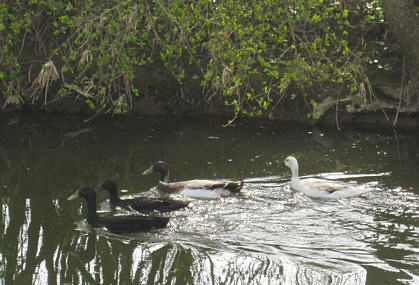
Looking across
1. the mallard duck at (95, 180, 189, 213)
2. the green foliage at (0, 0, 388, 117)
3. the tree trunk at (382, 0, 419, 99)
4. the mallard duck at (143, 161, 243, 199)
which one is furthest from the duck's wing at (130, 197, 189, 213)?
the tree trunk at (382, 0, 419, 99)

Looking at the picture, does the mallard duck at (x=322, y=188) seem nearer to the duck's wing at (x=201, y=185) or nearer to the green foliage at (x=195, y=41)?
the duck's wing at (x=201, y=185)

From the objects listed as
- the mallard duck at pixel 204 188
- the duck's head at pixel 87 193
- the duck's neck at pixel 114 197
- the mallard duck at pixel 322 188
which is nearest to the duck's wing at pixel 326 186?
the mallard duck at pixel 322 188

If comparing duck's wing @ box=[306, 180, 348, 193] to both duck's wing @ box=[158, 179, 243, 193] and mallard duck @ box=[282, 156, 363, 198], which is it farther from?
duck's wing @ box=[158, 179, 243, 193]

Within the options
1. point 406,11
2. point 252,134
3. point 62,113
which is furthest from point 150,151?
point 406,11

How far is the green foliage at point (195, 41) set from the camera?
11336mm

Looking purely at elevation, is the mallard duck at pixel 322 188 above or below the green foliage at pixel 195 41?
below

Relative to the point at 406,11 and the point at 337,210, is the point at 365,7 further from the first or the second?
the point at 337,210

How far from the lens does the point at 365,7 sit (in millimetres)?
13789

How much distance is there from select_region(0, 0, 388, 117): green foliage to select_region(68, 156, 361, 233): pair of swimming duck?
1.83m

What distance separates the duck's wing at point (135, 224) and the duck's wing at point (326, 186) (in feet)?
7.84

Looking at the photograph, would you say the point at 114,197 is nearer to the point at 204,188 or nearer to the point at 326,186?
the point at 204,188

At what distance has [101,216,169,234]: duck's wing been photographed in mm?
7984

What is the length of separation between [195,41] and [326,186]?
3.87 m

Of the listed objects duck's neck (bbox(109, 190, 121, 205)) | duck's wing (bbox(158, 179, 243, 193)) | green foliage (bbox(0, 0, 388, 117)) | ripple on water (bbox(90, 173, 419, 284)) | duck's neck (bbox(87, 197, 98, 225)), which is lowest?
ripple on water (bbox(90, 173, 419, 284))
